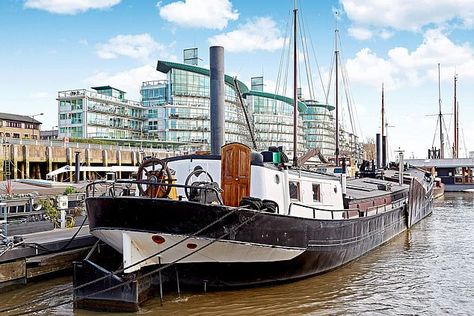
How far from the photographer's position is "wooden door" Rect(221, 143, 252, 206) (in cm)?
1202

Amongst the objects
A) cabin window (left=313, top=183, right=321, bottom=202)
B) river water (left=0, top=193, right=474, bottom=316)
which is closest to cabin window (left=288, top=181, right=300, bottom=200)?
cabin window (left=313, top=183, right=321, bottom=202)

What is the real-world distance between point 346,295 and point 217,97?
6222 mm

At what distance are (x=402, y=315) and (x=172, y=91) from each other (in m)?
85.6

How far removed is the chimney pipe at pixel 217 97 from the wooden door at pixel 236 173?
1507 mm

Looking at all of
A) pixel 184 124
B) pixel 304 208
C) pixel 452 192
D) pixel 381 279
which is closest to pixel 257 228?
pixel 304 208

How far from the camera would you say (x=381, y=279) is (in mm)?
14211

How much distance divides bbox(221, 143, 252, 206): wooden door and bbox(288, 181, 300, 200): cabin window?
1824 mm

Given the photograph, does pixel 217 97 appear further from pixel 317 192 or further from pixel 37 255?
pixel 37 255

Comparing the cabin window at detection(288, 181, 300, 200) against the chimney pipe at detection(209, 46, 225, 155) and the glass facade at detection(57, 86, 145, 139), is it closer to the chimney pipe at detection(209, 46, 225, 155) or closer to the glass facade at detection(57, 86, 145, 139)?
the chimney pipe at detection(209, 46, 225, 155)

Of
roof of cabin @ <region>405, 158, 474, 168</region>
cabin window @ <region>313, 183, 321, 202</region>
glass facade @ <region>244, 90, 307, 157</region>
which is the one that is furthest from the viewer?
glass facade @ <region>244, 90, 307, 157</region>

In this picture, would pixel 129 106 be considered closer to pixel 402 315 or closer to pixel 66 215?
pixel 66 215

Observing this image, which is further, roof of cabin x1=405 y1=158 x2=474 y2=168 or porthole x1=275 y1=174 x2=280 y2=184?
roof of cabin x1=405 y1=158 x2=474 y2=168

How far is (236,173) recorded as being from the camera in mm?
12094

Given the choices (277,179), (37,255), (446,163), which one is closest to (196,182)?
(277,179)
